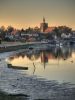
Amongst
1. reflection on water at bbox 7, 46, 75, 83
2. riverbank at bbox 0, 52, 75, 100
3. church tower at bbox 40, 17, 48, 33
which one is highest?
church tower at bbox 40, 17, 48, 33

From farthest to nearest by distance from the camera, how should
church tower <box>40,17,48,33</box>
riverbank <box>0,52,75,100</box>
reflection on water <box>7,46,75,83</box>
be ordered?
1. church tower <box>40,17,48,33</box>
2. reflection on water <box>7,46,75,83</box>
3. riverbank <box>0,52,75,100</box>

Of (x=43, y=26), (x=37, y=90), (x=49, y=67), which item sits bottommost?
(x=49, y=67)

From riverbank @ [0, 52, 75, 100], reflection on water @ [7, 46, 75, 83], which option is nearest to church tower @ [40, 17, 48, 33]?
reflection on water @ [7, 46, 75, 83]

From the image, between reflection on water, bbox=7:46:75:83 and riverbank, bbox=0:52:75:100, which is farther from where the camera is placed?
reflection on water, bbox=7:46:75:83

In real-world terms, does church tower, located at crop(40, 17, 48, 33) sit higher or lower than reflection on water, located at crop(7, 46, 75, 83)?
higher

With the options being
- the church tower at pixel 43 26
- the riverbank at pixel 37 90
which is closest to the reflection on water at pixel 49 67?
the riverbank at pixel 37 90

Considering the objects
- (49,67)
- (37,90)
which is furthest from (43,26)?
(37,90)

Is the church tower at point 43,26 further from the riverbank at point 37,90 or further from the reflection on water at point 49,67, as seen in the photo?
the riverbank at point 37,90

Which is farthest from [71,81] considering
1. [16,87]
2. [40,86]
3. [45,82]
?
[16,87]

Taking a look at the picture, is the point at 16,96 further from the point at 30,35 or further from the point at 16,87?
the point at 30,35

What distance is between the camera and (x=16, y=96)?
11961 mm

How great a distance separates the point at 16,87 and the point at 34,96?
7.34 ft

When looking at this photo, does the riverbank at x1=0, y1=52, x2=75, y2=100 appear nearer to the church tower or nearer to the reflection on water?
the reflection on water

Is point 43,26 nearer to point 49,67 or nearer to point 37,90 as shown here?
point 49,67
